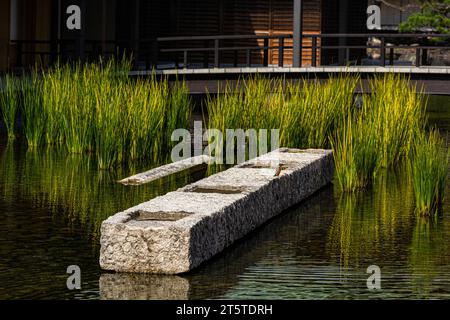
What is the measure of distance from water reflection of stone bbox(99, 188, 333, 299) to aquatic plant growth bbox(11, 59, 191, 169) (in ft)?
13.4

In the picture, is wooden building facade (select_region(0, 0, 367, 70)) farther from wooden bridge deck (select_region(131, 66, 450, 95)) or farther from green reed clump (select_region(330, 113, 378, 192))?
green reed clump (select_region(330, 113, 378, 192))

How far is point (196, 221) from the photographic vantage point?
376 inches

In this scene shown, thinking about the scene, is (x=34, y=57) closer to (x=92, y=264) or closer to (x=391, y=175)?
(x=391, y=175)

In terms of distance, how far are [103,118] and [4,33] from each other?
10.2 m

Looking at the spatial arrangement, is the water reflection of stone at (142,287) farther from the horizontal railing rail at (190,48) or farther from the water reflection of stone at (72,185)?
the horizontal railing rail at (190,48)

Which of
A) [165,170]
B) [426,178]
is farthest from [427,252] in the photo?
[165,170]

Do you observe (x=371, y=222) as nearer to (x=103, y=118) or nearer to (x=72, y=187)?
(x=72, y=187)

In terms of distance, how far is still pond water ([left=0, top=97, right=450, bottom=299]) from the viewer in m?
8.87

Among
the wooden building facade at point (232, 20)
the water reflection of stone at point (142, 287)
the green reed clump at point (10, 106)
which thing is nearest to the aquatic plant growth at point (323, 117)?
the green reed clump at point (10, 106)

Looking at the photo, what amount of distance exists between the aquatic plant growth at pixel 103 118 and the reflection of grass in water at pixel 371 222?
3.24 meters

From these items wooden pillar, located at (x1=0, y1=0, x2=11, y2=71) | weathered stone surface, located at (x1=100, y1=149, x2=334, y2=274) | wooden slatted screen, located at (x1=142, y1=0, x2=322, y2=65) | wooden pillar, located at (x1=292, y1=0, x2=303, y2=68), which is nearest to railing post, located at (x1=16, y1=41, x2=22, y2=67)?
wooden pillar, located at (x1=0, y1=0, x2=11, y2=71)

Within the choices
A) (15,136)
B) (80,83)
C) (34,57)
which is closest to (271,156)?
(80,83)

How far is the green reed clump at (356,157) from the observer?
14.2m

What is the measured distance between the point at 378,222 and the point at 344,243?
1.27 m
